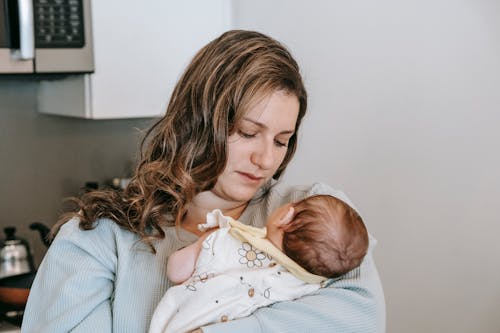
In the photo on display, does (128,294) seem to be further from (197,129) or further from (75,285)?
(197,129)

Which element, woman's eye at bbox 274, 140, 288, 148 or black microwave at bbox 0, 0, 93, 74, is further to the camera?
black microwave at bbox 0, 0, 93, 74

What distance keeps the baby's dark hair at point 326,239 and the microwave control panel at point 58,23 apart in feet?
3.42

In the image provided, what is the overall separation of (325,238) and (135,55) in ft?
3.73

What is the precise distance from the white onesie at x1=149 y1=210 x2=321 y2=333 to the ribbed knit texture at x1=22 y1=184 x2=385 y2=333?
28mm

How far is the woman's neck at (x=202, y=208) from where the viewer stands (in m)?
1.48

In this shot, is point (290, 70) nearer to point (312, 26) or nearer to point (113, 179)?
point (312, 26)

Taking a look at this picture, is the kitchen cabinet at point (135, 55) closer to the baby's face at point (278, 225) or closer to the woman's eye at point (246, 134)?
the woman's eye at point (246, 134)

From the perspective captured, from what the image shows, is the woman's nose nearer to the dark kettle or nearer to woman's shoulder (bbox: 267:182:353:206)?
woman's shoulder (bbox: 267:182:353:206)

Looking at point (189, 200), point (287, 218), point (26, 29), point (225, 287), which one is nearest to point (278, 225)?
point (287, 218)

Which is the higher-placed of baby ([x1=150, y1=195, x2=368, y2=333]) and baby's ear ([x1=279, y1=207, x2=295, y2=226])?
baby's ear ([x1=279, y1=207, x2=295, y2=226])

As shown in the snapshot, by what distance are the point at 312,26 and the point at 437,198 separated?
2.32ft

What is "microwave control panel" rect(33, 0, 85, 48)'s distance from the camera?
1.89m

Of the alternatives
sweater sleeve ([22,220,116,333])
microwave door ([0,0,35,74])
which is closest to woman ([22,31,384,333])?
sweater sleeve ([22,220,116,333])

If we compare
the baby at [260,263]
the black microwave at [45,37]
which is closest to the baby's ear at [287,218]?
the baby at [260,263]
